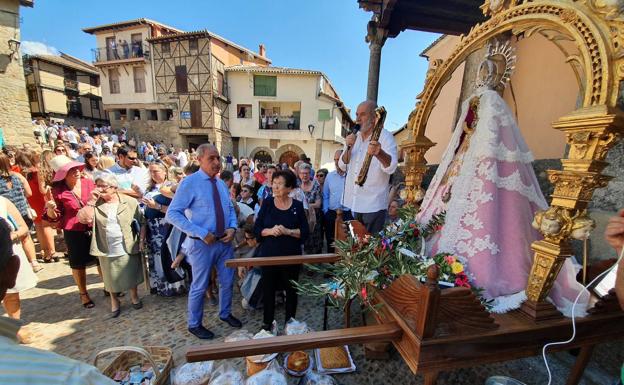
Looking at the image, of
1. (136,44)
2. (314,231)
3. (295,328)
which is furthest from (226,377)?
(136,44)

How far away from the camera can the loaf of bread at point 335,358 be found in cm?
215

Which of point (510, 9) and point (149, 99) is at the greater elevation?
point (149, 99)

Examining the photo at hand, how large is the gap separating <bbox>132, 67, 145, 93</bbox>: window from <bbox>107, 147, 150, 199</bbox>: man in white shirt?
2211 centimetres

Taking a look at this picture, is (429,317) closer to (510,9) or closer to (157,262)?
(510,9)

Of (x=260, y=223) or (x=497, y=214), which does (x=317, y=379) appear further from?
(x=497, y=214)

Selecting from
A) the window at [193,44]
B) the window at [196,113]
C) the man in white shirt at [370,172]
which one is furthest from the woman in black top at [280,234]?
the window at [193,44]

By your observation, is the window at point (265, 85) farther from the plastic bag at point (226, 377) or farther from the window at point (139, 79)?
the plastic bag at point (226, 377)

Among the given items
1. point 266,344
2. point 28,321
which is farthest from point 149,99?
point 266,344

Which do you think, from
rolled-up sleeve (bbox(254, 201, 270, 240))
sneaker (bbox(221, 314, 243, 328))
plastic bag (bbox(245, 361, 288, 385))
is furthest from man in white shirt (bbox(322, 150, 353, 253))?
plastic bag (bbox(245, 361, 288, 385))

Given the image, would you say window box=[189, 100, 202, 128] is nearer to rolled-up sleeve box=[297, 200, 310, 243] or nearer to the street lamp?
the street lamp

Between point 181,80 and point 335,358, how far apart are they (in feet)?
77.1

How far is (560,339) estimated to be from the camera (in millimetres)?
1398

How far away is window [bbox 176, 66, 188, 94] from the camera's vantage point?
19.9 m

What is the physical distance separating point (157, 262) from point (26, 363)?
3133mm
